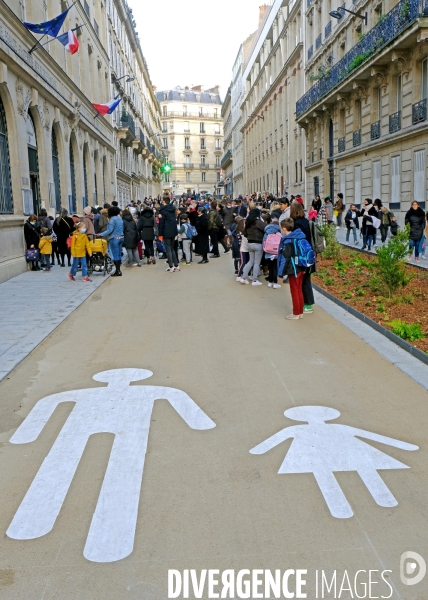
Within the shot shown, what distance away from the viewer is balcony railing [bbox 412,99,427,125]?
20.9 metres

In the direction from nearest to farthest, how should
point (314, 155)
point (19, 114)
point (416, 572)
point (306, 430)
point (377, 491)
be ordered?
point (416, 572), point (377, 491), point (306, 430), point (19, 114), point (314, 155)

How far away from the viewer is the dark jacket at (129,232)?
52.6 ft

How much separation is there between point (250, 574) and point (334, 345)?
4.91m

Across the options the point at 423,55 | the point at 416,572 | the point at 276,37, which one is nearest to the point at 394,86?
the point at 423,55

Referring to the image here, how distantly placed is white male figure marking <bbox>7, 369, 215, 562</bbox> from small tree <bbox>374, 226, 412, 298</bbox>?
5.24m

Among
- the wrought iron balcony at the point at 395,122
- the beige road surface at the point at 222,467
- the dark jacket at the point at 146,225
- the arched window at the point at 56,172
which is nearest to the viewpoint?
the beige road surface at the point at 222,467

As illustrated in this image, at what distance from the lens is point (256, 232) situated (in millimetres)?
12047

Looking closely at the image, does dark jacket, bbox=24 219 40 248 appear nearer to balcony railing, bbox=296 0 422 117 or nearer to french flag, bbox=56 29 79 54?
french flag, bbox=56 29 79 54

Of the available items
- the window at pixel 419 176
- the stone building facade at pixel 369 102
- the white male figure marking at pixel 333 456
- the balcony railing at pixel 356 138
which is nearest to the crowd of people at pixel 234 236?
the window at pixel 419 176

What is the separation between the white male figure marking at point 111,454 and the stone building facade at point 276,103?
37345 mm

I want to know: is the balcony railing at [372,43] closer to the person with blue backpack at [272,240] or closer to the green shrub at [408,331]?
the person with blue backpack at [272,240]

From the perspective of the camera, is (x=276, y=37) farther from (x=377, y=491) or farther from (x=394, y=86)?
(x=377, y=491)

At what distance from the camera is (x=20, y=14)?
53.5 ft

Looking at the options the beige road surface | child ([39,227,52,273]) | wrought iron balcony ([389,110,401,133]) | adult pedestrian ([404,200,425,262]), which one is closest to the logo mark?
the beige road surface
